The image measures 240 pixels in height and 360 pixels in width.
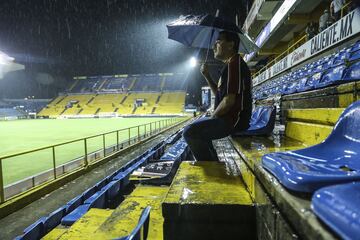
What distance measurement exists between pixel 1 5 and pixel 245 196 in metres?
29.9

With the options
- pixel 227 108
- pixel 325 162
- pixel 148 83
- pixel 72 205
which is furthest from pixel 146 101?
pixel 325 162

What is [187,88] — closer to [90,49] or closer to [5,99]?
[90,49]

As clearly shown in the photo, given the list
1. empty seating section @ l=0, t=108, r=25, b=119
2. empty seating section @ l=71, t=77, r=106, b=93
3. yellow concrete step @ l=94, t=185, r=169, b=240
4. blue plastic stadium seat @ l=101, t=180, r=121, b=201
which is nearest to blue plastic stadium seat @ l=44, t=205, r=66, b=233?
blue plastic stadium seat @ l=101, t=180, r=121, b=201

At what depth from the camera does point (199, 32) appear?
11.6ft

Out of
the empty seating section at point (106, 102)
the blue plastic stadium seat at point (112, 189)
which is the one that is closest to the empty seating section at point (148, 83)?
the empty seating section at point (106, 102)

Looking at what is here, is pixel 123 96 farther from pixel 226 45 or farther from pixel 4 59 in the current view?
pixel 226 45

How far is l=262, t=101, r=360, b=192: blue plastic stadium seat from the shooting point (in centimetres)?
90

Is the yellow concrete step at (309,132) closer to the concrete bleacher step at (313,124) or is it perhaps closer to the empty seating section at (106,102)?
the concrete bleacher step at (313,124)

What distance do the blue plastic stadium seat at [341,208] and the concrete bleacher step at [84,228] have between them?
6.65 ft

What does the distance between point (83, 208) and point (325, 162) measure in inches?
119

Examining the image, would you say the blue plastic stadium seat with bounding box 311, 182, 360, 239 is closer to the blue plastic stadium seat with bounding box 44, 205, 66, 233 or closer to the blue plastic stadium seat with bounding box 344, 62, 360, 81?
the blue plastic stadium seat with bounding box 344, 62, 360, 81

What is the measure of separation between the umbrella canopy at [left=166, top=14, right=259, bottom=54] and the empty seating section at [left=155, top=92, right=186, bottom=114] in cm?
3152

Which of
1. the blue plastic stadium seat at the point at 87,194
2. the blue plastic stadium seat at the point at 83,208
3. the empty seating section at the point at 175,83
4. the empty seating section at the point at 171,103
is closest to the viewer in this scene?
the blue plastic stadium seat at the point at 83,208

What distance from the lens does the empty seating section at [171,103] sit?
118ft
